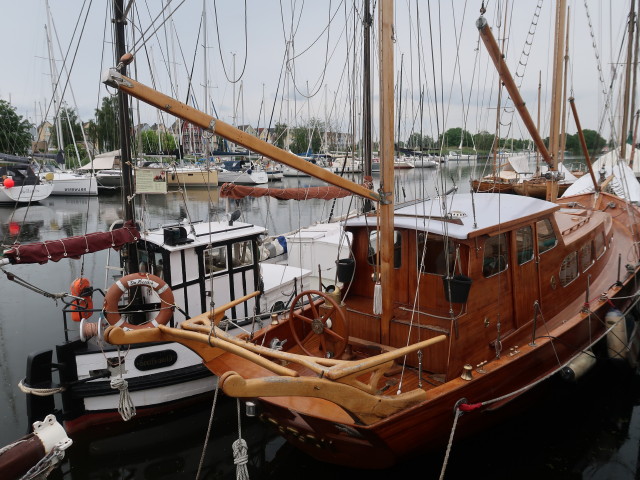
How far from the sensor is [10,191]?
3322cm

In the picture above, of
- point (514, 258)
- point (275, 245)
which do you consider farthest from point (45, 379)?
point (275, 245)

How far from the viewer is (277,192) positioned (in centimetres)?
1174

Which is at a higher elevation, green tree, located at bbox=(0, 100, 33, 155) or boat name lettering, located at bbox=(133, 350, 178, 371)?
green tree, located at bbox=(0, 100, 33, 155)

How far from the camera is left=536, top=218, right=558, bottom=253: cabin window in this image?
22.1 feet

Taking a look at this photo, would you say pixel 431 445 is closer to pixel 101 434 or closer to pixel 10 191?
pixel 101 434

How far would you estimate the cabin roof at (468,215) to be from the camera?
556 centimetres

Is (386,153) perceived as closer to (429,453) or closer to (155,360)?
(429,453)

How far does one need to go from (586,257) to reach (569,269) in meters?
0.93

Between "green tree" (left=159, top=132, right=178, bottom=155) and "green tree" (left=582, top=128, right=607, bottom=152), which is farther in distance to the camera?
"green tree" (left=159, top=132, right=178, bottom=155)

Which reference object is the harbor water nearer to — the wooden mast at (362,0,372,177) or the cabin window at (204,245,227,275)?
the cabin window at (204,245,227,275)

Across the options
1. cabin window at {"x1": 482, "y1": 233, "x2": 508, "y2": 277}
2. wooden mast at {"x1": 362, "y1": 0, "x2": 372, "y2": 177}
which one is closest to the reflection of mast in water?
cabin window at {"x1": 482, "y1": 233, "x2": 508, "y2": 277}

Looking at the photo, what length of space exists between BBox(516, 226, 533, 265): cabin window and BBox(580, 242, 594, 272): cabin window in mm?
2030

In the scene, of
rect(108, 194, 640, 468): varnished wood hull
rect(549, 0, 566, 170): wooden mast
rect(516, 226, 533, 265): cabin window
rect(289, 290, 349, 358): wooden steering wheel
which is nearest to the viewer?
rect(108, 194, 640, 468): varnished wood hull

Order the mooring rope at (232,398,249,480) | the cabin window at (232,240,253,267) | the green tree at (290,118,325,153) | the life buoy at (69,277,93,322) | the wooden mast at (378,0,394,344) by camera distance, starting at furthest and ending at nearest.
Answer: the green tree at (290,118,325,153) → the cabin window at (232,240,253,267) → the life buoy at (69,277,93,322) → the wooden mast at (378,0,394,344) → the mooring rope at (232,398,249,480)
